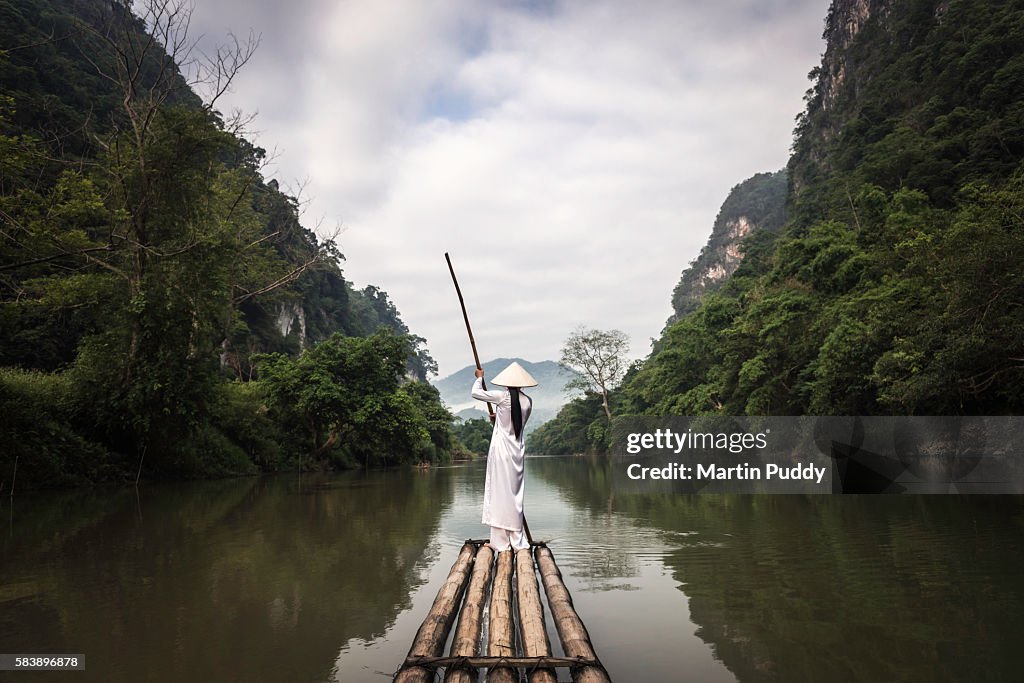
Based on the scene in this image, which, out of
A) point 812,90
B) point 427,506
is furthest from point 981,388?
point 812,90

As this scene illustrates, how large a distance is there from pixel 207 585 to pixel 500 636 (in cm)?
327

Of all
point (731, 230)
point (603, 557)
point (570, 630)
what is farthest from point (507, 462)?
point (731, 230)

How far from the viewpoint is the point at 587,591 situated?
17.7 ft

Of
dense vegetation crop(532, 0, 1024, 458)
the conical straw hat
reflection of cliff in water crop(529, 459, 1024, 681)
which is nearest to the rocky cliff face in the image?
dense vegetation crop(532, 0, 1024, 458)

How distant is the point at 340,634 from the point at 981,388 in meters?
14.7

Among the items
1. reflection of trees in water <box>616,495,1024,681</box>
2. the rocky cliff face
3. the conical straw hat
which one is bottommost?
reflection of trees in water <box>616,495,1024,681</box>

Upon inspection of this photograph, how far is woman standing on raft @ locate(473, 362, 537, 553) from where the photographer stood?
6332 mm

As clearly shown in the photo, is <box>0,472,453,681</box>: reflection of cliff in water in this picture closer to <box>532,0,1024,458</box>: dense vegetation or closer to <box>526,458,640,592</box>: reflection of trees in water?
<box>526,458,640,592</box>: reflection of trees in water

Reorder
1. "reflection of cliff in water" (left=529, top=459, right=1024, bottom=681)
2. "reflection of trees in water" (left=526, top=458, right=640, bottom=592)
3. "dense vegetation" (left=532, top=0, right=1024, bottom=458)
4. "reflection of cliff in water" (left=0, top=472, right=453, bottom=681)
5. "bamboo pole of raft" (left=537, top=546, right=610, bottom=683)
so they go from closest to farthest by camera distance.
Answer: "bamboo pole of raft" (left=537, top=546, right=610, bottom=683) < "reflection of cliff in water" (left=529, top=459, right=1024, bottom=681) < "reflection of cliff in water" (left=0, top=472, right=453, bottom=681) < "reflection of trees in water" (left=526, top=458, right=640, bottom=592) < "dense vegetation" (left=532, top=0, right=1024, bottom=458)

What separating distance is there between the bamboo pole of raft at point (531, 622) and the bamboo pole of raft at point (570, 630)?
0.29ft

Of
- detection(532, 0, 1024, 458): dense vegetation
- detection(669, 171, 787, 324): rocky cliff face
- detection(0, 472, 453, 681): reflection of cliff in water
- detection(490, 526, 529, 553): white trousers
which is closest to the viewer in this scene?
detection(0, 472, 453, 681): reflection of cliff in water

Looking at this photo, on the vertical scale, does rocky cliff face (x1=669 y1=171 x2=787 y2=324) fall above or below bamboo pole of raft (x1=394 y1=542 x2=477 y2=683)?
above

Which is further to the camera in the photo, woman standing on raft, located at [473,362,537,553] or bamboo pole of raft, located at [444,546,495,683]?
woman standing on raft, located at [473,362,537,553]

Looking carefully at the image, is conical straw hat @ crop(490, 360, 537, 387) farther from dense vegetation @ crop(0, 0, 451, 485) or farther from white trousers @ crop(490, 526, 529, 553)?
dense vegetation @ crop(0, 0, 451, 485)
